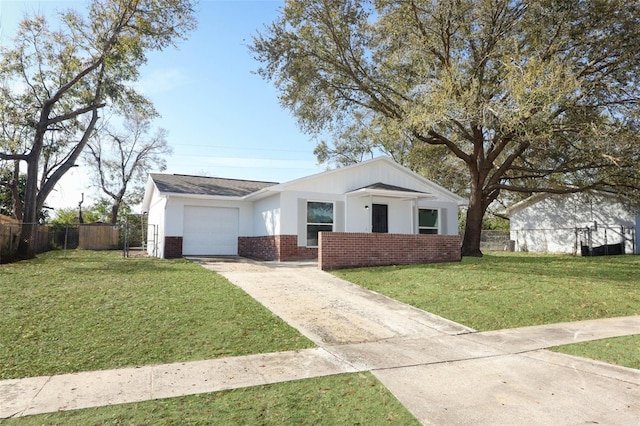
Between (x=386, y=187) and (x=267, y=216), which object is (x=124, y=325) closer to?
(x=267, y=216)

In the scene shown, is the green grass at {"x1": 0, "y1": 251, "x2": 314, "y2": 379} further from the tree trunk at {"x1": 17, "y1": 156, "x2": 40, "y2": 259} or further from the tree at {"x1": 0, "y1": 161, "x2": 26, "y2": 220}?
the tree at {"x1": 0, "y1": 161, "x2": 26, "y2": 220}

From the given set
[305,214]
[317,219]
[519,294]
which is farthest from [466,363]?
[317,219]

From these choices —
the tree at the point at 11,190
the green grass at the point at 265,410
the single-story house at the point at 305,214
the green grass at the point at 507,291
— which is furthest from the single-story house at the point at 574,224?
the tree at the point at 11,190

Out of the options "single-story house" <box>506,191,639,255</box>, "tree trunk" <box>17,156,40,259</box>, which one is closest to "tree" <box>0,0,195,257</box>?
"tree trunk" <box>17,156,40,259</box>

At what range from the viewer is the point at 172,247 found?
17.7 m

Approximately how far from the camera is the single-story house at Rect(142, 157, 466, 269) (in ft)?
51.4

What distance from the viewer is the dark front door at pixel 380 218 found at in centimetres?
1700

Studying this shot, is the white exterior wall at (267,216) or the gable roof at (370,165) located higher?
the gable roof at (370,165)

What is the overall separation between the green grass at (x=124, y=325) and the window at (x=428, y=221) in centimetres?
1103

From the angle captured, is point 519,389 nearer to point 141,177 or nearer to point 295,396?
point 295,396

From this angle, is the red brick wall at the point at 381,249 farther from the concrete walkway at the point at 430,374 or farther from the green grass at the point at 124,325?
the concrete walkway at the point at 430,374

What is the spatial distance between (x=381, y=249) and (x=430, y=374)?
343 inches

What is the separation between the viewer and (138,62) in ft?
65.6

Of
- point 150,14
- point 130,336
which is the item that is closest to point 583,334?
point 130,336
